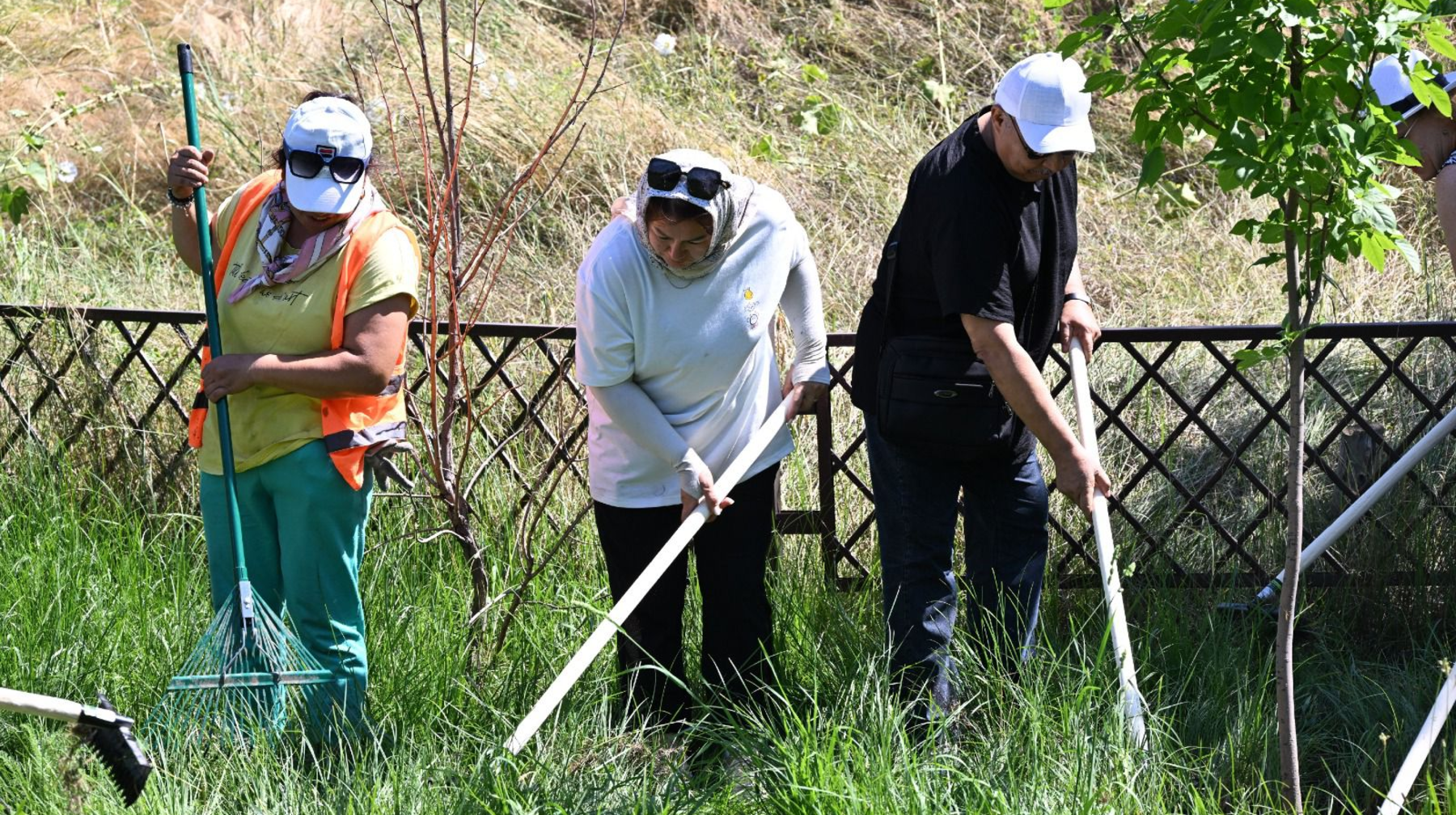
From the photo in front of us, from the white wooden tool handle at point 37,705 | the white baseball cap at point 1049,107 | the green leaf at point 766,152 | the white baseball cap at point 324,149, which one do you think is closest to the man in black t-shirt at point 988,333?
the white baseball cap at point 1049,107

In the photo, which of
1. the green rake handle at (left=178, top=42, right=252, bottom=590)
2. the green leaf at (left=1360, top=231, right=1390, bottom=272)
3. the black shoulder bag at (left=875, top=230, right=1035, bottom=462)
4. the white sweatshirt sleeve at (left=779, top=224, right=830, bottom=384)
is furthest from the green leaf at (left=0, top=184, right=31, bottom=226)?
the green leaf at (left=1360, top=231, right=1390, bottom=272)

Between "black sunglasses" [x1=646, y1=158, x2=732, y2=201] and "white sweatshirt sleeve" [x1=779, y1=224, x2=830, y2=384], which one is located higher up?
"black sunglasses" [x1=646, y1=158, x2=732, y2=201]

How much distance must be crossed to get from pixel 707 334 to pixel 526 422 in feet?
4.04

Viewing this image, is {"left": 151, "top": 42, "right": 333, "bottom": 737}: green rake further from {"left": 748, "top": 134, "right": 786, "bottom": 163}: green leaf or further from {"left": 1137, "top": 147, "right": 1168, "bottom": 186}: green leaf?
{"left": 748, "top": 134, "right": 786, "bottom": 163}: green leaf

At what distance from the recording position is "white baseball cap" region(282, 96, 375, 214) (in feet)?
10.2

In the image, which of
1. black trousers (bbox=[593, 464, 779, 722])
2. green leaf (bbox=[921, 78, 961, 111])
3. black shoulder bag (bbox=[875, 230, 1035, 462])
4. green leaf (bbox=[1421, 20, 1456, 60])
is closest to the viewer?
green leaf (bbox=[1421, 20, 1456, 60])

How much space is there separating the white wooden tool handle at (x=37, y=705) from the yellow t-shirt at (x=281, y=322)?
0.80m

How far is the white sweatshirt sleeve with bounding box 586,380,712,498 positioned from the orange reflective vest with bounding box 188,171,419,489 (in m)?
0.53

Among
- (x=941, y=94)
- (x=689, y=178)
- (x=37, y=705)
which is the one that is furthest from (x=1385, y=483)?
(x=941, y=94)

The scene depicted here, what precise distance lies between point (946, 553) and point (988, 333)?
0.59m

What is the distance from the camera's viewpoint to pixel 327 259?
Answer: 3176 millimetres

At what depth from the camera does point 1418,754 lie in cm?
269

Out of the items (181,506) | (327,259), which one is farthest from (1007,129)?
(181,506)

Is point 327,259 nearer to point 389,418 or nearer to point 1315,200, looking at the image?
point 389,418
